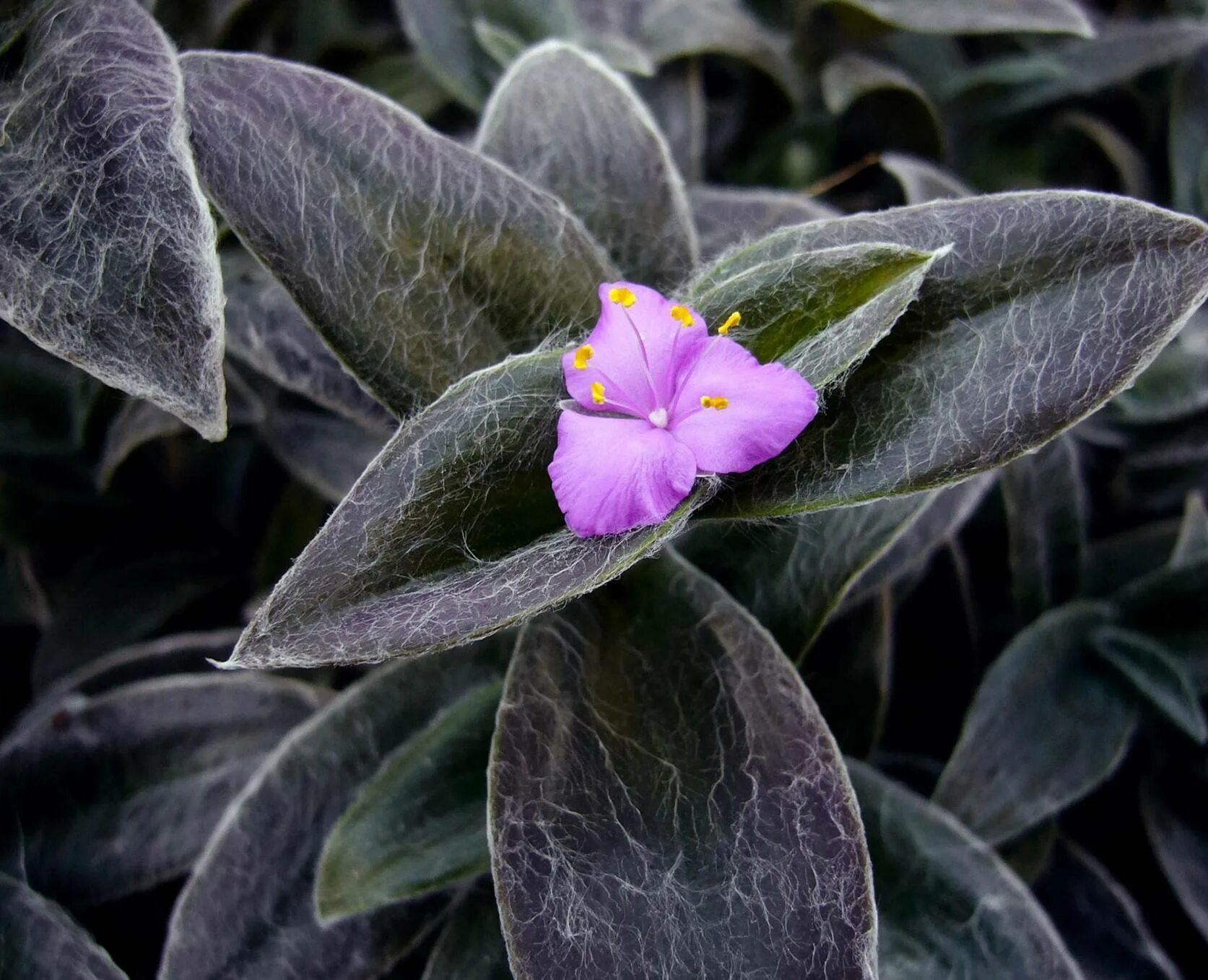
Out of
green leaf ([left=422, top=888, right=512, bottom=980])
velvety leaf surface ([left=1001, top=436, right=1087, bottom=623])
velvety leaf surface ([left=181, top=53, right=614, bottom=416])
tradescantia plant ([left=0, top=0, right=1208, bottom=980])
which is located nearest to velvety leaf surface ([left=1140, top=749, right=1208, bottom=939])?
tradescantia plant ([left=0, top=0, right=1208, bottom=980])

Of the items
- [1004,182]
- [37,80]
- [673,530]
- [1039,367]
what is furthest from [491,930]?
[1004,182]

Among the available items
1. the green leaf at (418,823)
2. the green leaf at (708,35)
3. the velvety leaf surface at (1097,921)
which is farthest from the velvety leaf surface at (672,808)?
the green leaf at (708,35)

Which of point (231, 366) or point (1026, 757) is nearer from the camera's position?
point (1026, 757)

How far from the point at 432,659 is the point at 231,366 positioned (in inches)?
14.1

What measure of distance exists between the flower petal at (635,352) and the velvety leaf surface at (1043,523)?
472 millimetres

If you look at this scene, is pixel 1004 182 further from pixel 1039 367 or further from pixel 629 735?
pixel 629 735

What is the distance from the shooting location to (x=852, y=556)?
0.76 metres

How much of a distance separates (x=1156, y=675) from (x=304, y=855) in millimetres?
735

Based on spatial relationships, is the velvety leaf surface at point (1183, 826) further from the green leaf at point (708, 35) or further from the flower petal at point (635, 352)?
the green leaf at point (708, 35)

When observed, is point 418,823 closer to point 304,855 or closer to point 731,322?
point 304,855

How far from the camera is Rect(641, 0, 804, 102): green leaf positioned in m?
1.18

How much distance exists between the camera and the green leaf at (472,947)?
31.0 inches

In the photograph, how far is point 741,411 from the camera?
2.06ft

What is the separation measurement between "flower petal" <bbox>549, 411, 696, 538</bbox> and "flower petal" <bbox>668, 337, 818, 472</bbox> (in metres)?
0.02
